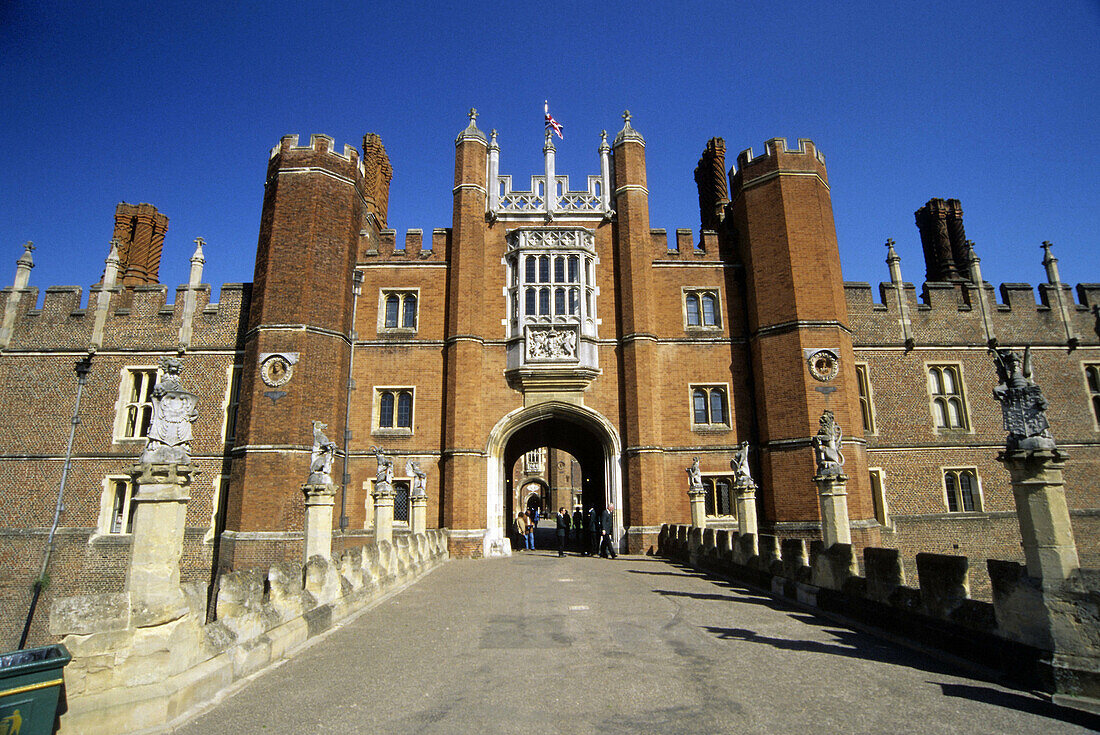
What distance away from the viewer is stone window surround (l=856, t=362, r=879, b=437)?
20266 millimetres

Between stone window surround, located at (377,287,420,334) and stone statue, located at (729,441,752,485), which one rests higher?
stone window surround, located at (377,287,420,334)

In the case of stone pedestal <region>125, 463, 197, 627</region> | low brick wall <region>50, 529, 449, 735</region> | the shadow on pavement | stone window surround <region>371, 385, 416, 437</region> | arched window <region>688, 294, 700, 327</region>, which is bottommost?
the shadow on pavement

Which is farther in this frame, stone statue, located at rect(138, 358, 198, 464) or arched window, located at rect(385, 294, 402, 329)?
arched window, located at rect(385, 294, 402, 329)

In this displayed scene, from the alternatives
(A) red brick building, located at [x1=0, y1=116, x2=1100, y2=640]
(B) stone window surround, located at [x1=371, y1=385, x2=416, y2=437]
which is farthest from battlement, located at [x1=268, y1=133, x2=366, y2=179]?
(B) stone window surround, located at [x1=371, y1=385, x2=416, y2=437]

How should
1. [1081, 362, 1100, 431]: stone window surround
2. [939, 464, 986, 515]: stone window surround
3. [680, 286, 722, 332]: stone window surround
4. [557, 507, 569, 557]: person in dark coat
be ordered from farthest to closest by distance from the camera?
[680, 286, 722, 332]: stone window surround → [1081, 362, 1100, 431]: stone window surround → [939, 464, 986, 515]: stone window surround → [557, 507, 569, 557]: person in dark coat

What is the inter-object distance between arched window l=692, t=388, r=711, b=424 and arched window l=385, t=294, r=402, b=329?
10.5 metres

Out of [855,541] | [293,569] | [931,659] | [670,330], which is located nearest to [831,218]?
[670,330]

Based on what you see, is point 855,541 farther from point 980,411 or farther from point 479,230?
point 479,230

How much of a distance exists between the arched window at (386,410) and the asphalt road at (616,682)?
11.5m

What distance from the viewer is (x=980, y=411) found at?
68.0ft

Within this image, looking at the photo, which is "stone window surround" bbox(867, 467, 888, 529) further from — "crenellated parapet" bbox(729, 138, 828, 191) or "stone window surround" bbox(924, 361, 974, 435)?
"crenellated parapet" bbox(729, 138, 828, 191)

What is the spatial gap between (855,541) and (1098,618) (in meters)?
12.9

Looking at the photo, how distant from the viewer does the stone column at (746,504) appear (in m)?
13.9

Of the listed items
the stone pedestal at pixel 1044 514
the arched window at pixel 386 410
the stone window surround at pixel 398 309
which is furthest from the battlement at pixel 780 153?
the stone pedestal at pixel 1044 514
